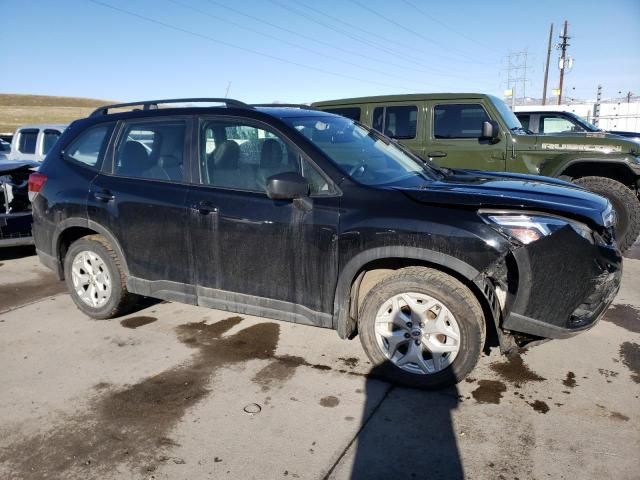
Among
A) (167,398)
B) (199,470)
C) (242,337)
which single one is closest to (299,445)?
(199,470)

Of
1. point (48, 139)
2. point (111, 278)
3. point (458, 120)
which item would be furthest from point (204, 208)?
point (48, 139)

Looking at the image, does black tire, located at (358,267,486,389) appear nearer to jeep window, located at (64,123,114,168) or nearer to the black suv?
the black suv

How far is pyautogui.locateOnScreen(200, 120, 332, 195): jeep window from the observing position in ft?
11.6

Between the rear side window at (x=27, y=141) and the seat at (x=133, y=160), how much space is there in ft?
24.4

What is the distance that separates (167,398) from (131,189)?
1.73m

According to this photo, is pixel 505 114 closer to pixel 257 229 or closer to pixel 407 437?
pixel 257 229

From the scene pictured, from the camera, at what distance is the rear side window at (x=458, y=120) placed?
271 inches

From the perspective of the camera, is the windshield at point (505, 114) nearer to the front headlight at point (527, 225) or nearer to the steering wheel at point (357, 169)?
Result: the steering wheel at point (357, 169)

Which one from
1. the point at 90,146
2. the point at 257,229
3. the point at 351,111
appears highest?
the point at 351,111

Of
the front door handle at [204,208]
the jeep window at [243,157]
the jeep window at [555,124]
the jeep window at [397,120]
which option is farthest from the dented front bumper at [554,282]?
the jeep window at [555,124]

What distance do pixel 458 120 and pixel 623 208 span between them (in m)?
2.36

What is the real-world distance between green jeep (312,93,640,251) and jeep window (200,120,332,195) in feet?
12.6

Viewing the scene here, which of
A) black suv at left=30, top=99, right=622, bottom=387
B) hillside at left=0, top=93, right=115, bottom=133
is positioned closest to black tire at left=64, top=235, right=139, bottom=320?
black suv at left=30, top=99, right=622, bottom=387

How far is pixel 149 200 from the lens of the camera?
3898 mm
